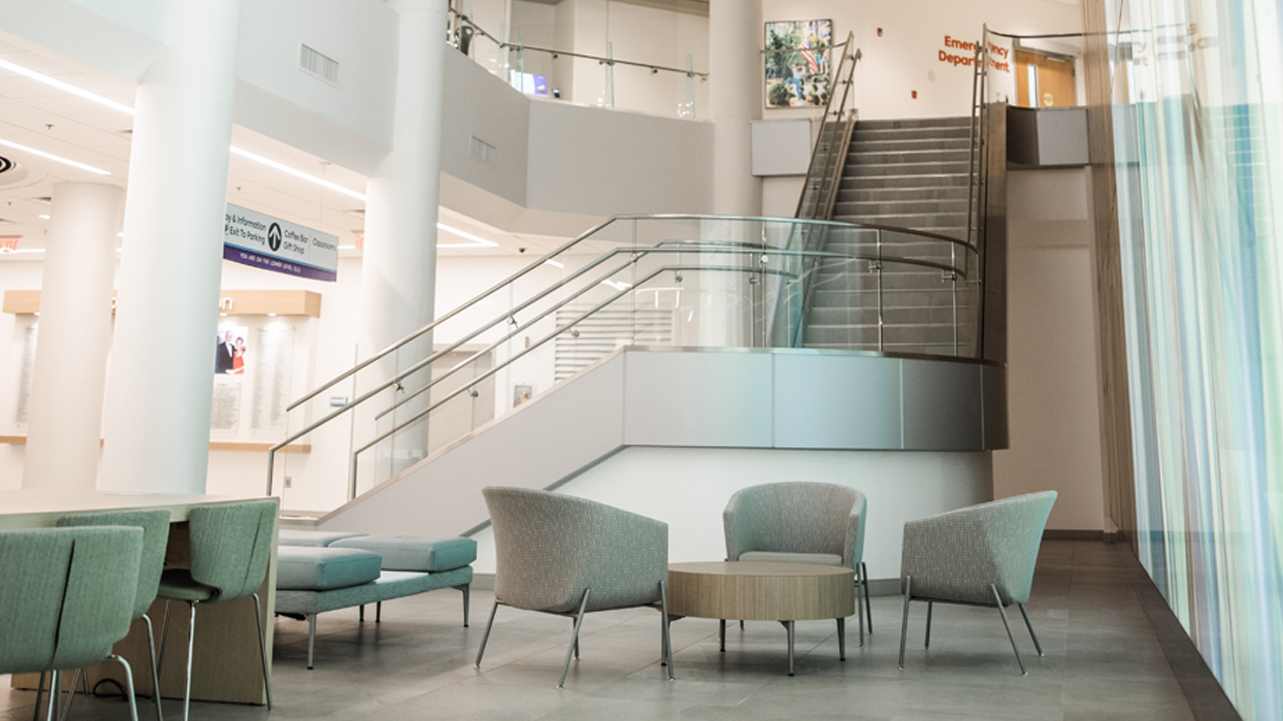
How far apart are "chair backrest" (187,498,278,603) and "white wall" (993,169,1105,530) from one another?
10.6 meters

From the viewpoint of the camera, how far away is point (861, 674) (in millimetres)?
4637

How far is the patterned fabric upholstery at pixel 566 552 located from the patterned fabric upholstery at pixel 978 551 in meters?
1.32

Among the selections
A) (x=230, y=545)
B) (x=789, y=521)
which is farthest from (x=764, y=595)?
(x=230, y=545)

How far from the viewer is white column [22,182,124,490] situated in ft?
33.0

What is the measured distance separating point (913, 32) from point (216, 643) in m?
14.9

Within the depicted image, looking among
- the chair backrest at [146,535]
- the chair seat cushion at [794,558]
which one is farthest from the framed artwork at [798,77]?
the chair backrest at [146,535]

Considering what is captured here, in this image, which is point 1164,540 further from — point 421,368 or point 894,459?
point 421,368

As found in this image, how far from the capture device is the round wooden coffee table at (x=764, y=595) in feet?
15.3

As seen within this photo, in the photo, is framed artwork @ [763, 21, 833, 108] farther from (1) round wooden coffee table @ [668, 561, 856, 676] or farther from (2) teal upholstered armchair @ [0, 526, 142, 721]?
(2) teal upholstered armchair @ [0, 526, 142, 721]

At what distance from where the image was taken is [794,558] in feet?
19.3

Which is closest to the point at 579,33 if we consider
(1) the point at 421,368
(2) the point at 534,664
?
(1) the point at 421,368

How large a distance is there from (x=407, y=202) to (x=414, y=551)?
15.2 feet

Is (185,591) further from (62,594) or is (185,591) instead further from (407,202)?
(407,202)

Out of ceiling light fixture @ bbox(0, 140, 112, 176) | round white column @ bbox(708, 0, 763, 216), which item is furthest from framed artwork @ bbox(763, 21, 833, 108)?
ceiling light fixture @ bbox(0, 140, 112, 176)
